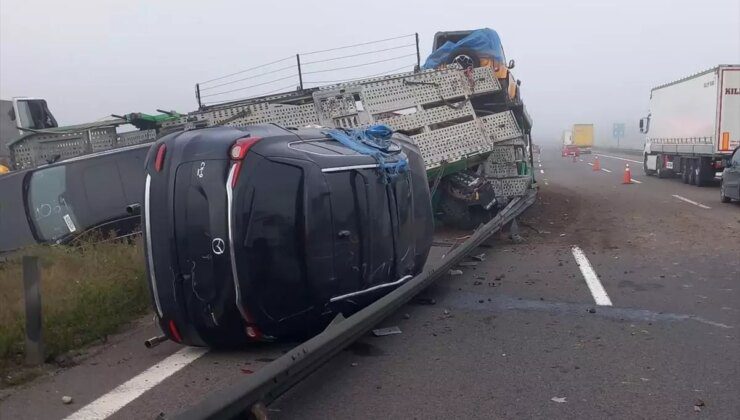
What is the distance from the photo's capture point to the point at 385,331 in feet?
21.6

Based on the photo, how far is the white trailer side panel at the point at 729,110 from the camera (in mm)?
22469

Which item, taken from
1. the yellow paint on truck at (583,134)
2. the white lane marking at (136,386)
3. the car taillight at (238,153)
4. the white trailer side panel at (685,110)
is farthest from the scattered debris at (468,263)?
the yellow paint on truck at (583,134)

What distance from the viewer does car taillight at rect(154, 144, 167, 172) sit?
5285 mm

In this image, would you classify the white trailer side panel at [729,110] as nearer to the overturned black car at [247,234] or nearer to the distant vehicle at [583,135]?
the overturned black car at [247,234]

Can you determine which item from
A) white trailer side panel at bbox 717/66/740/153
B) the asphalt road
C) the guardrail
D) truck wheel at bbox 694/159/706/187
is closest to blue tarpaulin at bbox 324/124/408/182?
the guardrail

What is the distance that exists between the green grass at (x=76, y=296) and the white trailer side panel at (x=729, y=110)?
2009cm

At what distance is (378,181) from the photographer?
6.34 m

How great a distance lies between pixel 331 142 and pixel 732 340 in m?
3.94

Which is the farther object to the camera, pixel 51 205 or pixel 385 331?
pixel 51 205

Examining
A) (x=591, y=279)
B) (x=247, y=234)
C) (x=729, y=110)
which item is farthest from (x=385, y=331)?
(x=729, y=110)

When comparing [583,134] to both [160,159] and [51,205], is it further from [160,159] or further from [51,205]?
[160,159]

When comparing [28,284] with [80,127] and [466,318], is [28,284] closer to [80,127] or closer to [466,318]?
[466,318]

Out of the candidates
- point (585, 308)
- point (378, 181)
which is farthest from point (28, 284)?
point (585, 308)

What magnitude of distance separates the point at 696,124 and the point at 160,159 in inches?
920
